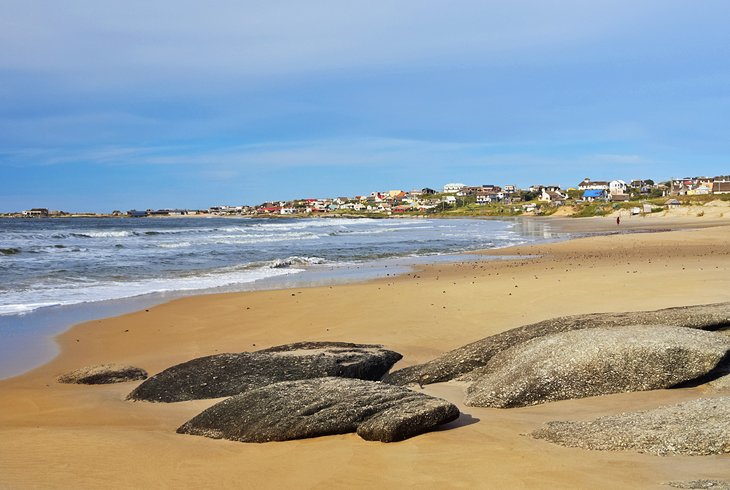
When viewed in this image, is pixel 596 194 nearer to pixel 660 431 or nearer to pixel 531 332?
pixel 531 332

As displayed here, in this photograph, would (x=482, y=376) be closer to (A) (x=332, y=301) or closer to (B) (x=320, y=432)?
(B) (x=320, y=432)

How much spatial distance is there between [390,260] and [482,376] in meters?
26.1

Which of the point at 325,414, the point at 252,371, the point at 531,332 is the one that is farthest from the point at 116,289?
the point at 325,414

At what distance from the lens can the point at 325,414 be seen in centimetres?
651

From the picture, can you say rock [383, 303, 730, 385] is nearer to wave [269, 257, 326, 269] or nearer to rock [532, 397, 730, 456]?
rock [532, 397, 730, 456]

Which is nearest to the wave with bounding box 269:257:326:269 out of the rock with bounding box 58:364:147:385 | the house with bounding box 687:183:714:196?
the rock with bounding box 58:364:147:385

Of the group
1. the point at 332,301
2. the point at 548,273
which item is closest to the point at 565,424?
the point at 332,301

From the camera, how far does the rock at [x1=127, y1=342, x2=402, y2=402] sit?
883cm

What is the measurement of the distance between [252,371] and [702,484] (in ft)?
20.1

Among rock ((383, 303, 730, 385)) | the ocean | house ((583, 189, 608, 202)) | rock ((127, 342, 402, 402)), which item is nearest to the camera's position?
rock ((127, 342, 402, 402))

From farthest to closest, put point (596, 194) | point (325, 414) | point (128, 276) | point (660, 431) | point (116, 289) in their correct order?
point (596, 194), point (128, 276), point (116, 289), point (325, 414), point (660, 431)

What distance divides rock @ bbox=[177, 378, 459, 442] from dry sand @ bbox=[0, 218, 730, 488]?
151mm

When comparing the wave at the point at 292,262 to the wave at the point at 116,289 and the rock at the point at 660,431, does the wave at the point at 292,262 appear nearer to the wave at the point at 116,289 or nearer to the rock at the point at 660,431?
the wave at the point at 116,289

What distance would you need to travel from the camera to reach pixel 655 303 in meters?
14.5
